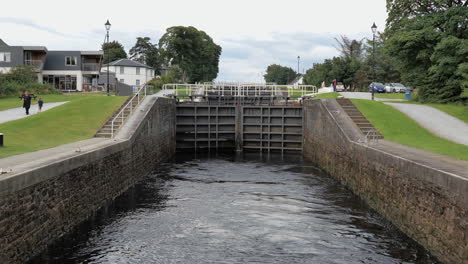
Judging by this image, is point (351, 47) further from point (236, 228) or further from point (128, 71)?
point (236, 228)

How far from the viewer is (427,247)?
11.9m

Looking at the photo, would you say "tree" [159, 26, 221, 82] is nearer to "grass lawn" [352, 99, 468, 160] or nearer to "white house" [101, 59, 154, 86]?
"white house" [101, 59, 154, 86]

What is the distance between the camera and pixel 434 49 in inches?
1216

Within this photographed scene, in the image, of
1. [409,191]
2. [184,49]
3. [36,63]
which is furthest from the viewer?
[184,49]

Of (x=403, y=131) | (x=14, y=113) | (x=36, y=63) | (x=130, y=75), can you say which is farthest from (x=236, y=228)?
(x=130, y=75)

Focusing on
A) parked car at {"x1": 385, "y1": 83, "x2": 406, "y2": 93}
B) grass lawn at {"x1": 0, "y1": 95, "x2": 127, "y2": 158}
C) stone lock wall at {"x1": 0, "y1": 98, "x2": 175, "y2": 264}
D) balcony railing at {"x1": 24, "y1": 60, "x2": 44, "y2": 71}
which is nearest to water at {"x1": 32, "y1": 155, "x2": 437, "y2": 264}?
stone lock wall at {"x1": 0, "y1": 98, "x2": 175, "y2": 264}

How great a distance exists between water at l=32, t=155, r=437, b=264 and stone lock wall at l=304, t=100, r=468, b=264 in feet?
1.51

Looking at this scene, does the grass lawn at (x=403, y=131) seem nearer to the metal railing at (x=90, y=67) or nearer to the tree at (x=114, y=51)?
the metal railing at (x=90, y=67)

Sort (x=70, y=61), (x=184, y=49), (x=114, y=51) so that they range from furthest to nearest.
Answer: (x=114, y=51) → (x=184, y=49) → (x=70, y=61)

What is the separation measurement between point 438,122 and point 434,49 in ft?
25.5

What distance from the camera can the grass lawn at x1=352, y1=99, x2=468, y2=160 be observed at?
17.3 metres

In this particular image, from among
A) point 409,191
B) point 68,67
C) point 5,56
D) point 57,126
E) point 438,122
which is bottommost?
point 409,191

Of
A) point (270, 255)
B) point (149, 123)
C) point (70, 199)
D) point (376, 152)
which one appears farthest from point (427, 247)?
point (149, 123)

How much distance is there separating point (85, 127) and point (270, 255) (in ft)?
46.2
